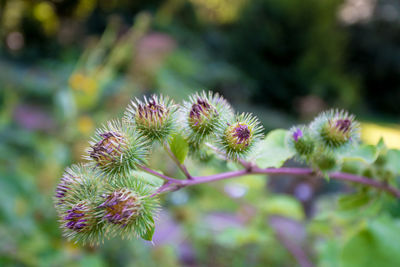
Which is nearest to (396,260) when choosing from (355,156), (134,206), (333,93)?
(355,156)

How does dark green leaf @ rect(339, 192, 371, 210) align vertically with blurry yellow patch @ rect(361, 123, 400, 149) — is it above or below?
below

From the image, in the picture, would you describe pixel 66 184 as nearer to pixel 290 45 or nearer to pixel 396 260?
pixel 396 260

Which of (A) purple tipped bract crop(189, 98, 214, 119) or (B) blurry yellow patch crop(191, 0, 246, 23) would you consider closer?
(A) purple tipped bract crop(189, 98, 214, 119)

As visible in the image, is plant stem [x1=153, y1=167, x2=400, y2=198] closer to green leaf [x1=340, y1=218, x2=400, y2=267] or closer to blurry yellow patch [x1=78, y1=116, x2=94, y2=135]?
green leaf [x1=340, y1=218, x2=400, y2=267]

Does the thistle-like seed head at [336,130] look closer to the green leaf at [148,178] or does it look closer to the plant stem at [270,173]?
the plant stem at [270,173]

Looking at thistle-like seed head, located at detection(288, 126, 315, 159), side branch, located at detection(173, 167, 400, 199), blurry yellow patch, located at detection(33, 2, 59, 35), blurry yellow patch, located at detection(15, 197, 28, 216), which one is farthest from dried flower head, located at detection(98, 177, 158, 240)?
blurry yellow patch, located at detection(33, 2, 59, 35)

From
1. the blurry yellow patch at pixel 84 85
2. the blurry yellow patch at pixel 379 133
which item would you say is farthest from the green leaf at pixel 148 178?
the blurry yellow patch at pixel 379 133

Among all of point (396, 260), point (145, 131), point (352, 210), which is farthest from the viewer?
point (352, 210)

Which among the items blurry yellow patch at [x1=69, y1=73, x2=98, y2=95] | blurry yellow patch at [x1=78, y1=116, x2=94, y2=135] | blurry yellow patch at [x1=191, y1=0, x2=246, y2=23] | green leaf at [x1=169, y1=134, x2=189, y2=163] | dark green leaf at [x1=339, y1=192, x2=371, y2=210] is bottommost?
green leaf at [x1=169, y1=134, x2=189, y2=163]
